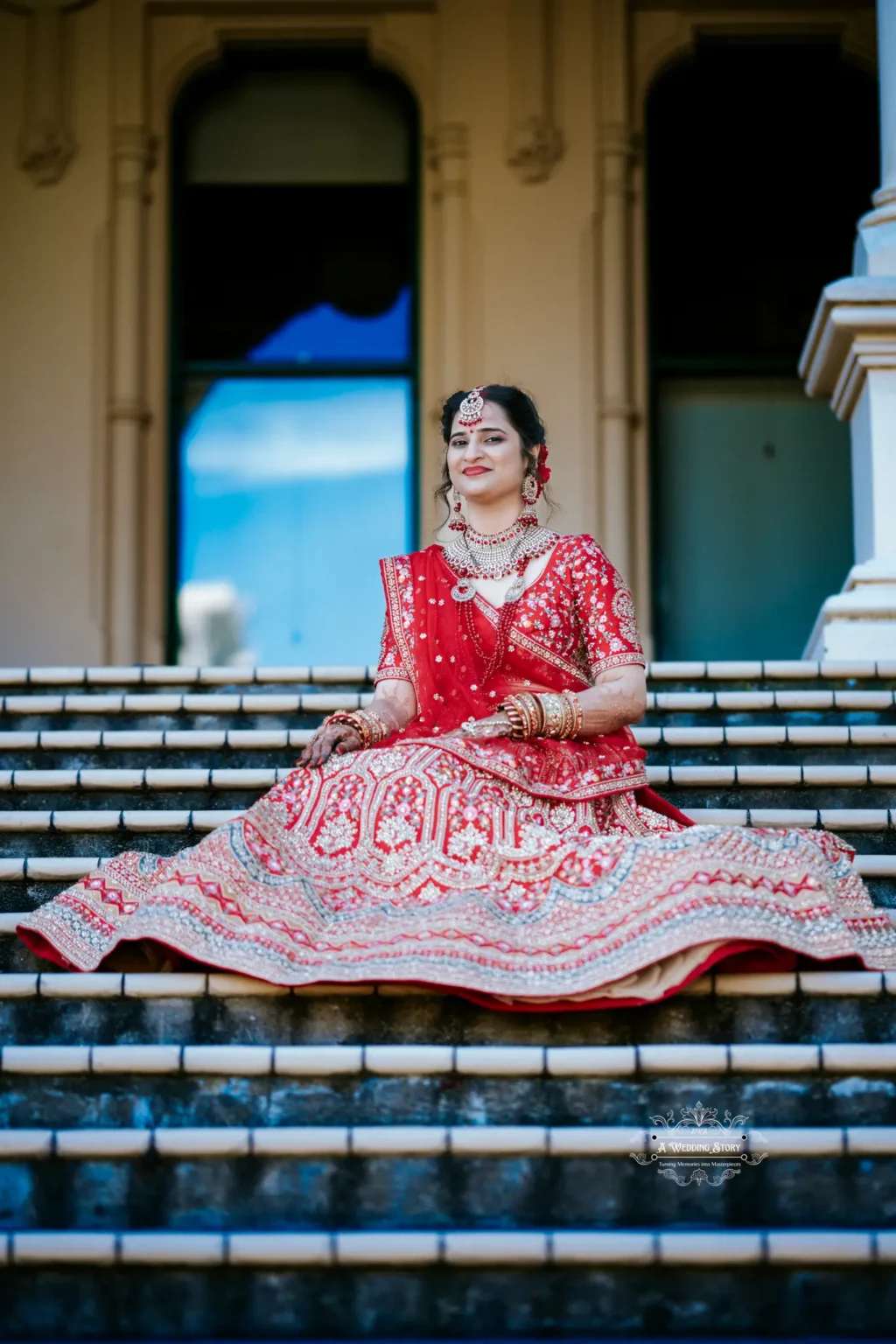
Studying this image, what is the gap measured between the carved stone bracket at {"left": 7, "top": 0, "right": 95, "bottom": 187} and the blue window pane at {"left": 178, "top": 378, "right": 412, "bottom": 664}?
48.0 inches

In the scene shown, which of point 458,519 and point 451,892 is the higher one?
point 458,519

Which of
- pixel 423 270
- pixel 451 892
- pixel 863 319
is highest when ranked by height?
pixel 423 270

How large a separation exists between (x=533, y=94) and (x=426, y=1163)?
665 cm

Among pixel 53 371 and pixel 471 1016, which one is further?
pixel 53 371

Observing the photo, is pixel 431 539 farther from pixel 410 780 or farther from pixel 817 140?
pixel 410 780

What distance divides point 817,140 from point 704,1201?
6972 mm

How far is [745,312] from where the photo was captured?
994cm

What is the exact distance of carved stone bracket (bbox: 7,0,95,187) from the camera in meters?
9.79

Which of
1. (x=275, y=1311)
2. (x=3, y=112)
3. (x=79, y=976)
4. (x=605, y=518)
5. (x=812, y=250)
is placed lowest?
(x=275, y=1311)

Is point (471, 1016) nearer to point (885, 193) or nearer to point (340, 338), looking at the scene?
point (885, 193)

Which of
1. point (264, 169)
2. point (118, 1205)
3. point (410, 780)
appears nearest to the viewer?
point (118, 1205)

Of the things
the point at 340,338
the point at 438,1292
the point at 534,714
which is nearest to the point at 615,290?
the point at 340,338

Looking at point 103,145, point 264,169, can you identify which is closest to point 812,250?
point 264,169

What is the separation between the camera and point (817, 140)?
9.95 meters
